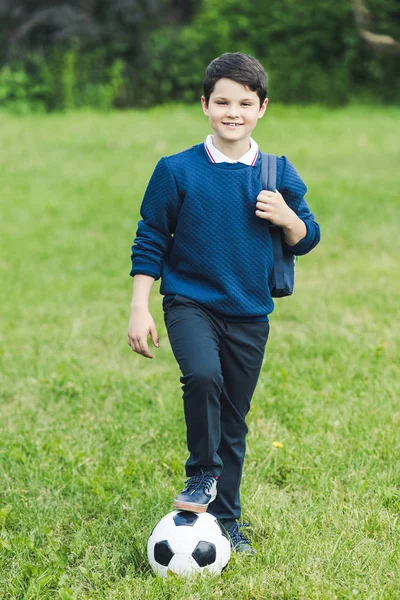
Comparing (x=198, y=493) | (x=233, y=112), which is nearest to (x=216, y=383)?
(x=198, y=493)

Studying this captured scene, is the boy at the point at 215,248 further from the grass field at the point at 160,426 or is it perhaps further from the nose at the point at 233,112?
the grass field at the point at 160,426

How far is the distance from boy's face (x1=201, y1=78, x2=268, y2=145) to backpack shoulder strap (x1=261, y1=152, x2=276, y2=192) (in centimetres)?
12

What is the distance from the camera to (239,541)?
3.05m

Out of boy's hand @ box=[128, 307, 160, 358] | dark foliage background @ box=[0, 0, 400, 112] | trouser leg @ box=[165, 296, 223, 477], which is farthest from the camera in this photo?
dark foliage background @ box=[0, 0, 400, 112]

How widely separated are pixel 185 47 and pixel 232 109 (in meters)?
18.2

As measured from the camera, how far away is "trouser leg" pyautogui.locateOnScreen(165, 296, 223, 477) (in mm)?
2727

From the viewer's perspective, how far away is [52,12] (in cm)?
1948

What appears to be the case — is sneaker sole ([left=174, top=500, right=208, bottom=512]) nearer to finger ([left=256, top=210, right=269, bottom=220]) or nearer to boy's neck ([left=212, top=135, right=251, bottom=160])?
finger ([left=256, top=210, right=269, bottom=220])

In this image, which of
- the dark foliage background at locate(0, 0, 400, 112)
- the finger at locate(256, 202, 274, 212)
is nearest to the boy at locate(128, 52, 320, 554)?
the finger at locate(256, 202, 274, 212)

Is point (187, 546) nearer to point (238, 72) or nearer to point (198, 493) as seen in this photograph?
point (198, 493)

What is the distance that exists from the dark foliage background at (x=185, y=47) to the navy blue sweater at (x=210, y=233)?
1579 centimetres

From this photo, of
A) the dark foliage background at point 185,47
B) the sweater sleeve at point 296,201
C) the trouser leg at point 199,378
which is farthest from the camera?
the dark foliage background at point 185,47

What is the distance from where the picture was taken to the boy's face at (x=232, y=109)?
282 cm

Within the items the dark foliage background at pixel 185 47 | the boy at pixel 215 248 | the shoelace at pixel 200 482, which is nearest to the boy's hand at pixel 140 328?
the boy at pixel 215 248
